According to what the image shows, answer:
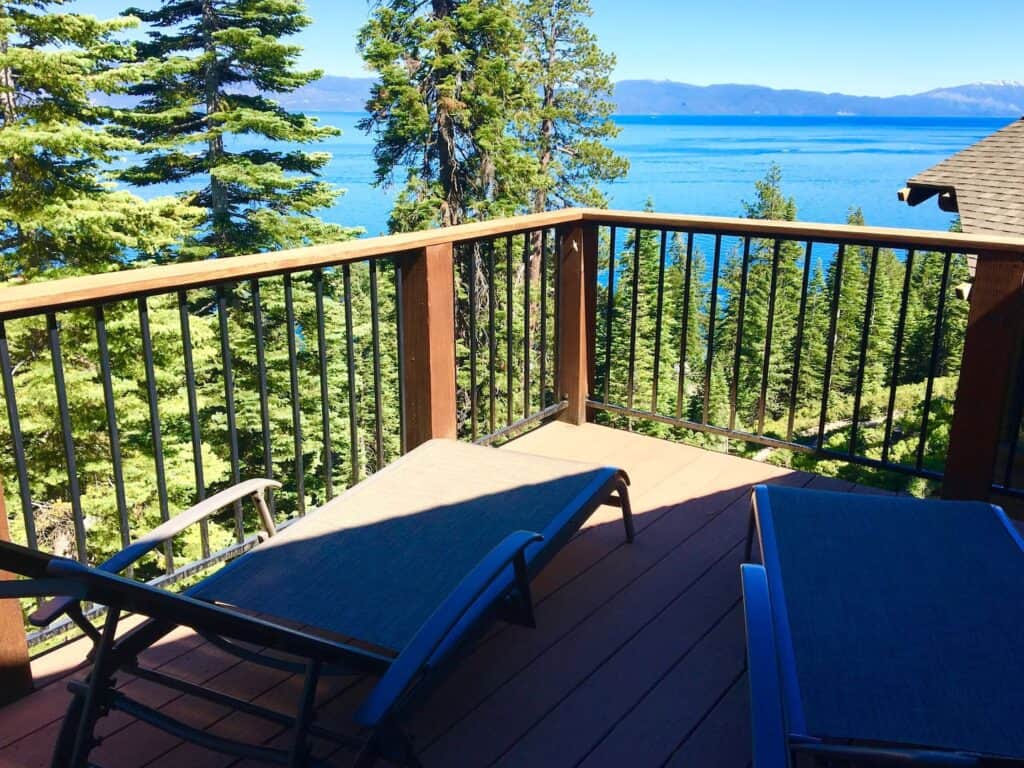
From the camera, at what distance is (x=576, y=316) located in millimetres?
4047

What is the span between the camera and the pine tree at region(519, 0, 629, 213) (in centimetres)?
2783

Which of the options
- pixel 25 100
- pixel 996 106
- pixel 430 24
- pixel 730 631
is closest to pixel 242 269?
pixel 730 631

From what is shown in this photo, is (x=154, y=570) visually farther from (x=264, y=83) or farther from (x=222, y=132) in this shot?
(x=264, y=83)

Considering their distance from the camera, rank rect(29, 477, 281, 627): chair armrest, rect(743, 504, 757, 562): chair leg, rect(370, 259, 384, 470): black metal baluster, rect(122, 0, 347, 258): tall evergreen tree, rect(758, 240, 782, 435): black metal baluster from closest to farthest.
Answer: rect(29, 477, 281, 627): chair armrest
rect(743, 504, 757, 562): chair leg
rect(370, 259, 384, 470): black metal baluster
rect(758, 240, 782, 435): black metal baluster
rect(122, 0, 347, 258): tall evergreen tree

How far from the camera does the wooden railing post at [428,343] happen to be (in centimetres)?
313

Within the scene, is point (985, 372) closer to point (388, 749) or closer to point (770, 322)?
point (770, 322)

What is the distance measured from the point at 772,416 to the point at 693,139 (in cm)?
7031

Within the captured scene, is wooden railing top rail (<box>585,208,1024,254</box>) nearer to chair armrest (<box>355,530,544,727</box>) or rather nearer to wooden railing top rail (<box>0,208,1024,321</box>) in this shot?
wooden railing top rail (<box>0,208,1024,321</box>)

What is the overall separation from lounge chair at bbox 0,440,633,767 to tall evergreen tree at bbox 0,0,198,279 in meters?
14.9

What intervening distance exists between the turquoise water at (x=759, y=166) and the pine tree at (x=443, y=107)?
1307 mm

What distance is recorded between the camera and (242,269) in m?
2.38

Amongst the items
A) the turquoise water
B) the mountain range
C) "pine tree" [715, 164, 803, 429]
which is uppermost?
the mountain range

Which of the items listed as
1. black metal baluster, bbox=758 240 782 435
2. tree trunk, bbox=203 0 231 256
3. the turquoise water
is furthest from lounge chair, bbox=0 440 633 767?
the turquoise water

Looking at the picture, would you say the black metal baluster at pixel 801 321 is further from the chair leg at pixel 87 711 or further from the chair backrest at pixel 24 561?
the chair backrest at pixel 24 561
